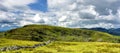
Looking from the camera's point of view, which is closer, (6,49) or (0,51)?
(0,51)

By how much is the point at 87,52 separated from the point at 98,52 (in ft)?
12.7

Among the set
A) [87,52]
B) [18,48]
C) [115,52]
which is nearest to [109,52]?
[115,52]

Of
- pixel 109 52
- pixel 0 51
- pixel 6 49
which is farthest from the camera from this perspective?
pixel 109 52

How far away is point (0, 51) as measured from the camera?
67.6m

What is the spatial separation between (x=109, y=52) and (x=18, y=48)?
3244cm

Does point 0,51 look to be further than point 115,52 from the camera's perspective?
No

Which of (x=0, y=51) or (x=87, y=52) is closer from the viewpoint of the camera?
(x=0, y=51)

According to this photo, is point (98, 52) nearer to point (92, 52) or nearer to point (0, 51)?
point (92, 52)

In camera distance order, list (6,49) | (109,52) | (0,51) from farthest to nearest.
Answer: (109,52) < (6,49) < (0,51)

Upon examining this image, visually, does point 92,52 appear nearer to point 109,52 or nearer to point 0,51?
point 109,52

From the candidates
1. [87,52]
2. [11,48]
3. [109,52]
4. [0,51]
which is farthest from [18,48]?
[109,52]

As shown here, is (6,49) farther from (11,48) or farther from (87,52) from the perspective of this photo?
(87,52)

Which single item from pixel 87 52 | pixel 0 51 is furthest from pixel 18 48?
pixel 87 52

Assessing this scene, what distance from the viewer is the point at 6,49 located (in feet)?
242
